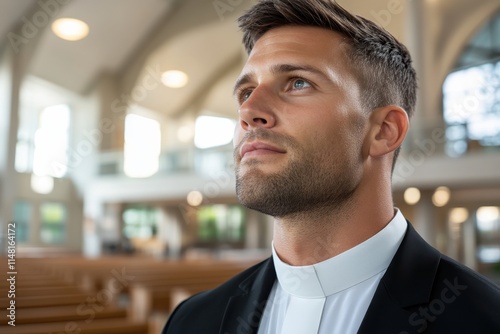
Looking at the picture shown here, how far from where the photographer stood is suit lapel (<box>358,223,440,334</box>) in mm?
949

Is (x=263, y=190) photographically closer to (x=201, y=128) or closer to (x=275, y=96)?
(x=275, y=96)

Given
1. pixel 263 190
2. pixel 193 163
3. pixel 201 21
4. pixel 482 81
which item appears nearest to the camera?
pixel 263 190

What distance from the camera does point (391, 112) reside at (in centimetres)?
118

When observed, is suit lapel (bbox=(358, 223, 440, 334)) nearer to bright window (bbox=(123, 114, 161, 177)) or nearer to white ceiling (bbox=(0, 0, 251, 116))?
white ceiling (bbox=(0, 0, 251, 116))

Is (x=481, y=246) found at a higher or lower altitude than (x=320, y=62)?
lower

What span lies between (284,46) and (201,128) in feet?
57.5

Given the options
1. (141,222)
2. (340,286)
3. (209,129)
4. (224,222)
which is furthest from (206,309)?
(224,222)

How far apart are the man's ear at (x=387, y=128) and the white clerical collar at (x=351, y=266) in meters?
0.16

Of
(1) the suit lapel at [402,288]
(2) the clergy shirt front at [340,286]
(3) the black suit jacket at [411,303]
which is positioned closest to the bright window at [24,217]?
(3) the black suit jacket at [411,303]

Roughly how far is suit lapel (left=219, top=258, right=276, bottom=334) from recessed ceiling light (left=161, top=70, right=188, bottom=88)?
14.8 metres

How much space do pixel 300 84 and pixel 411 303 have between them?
502 millimetres

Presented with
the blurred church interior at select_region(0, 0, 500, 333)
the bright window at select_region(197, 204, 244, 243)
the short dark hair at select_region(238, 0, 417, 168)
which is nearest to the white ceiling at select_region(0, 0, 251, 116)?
the blurred church interior at select_region(0, 0, 500, 333)

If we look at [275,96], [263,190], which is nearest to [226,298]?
[263,190]

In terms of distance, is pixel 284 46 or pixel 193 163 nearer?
pixel 284 46
